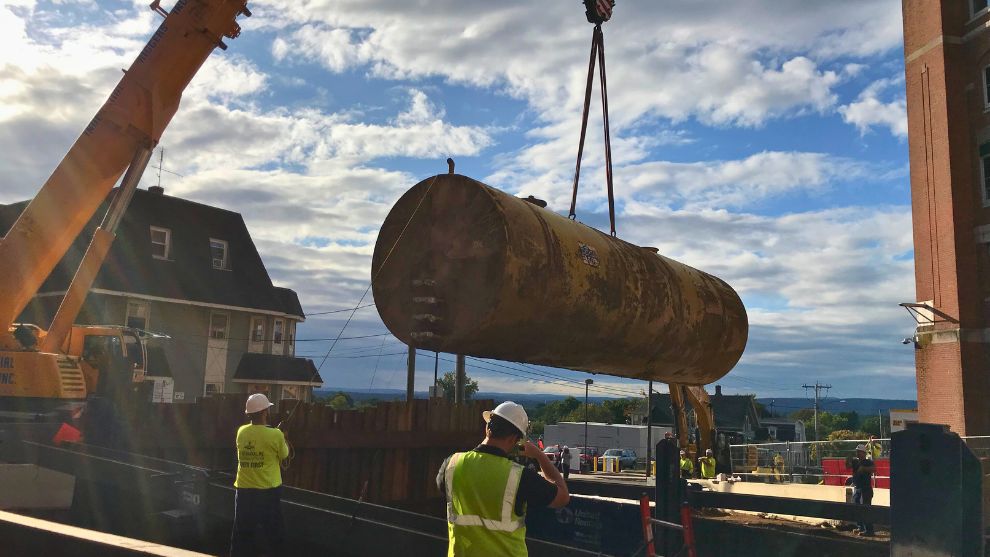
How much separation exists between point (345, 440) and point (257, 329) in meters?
23.6

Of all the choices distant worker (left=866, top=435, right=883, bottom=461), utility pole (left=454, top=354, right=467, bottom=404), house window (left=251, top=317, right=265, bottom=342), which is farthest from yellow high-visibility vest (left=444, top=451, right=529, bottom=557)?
house window (left=251, top=317, right=265, bottom=342)

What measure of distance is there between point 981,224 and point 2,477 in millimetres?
25034

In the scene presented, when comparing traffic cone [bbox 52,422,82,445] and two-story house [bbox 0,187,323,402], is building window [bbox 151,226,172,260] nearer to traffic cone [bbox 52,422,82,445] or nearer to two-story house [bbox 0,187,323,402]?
two-story house [bbox 0,187,323,402]

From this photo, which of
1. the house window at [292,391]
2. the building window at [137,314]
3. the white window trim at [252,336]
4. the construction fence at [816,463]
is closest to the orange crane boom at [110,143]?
the construction fence at [816,463]

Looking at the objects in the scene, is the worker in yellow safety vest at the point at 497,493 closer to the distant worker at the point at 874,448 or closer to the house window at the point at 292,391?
the distant worker at the point at 874,448

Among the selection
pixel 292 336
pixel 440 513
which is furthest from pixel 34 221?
pixel 292 336

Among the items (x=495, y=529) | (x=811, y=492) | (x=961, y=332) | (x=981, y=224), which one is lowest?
(x=811, y=492)

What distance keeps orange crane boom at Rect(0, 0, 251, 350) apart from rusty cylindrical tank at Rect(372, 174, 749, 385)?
806cm

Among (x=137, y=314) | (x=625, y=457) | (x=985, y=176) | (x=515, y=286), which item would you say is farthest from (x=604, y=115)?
(x=625, y=457)

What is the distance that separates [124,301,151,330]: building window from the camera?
93.1 feet

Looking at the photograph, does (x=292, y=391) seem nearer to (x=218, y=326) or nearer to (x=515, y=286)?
(x=218, y=326)

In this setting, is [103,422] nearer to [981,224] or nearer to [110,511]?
[110,511]

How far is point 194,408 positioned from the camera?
33.0 ft

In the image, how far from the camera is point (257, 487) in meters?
6.43
